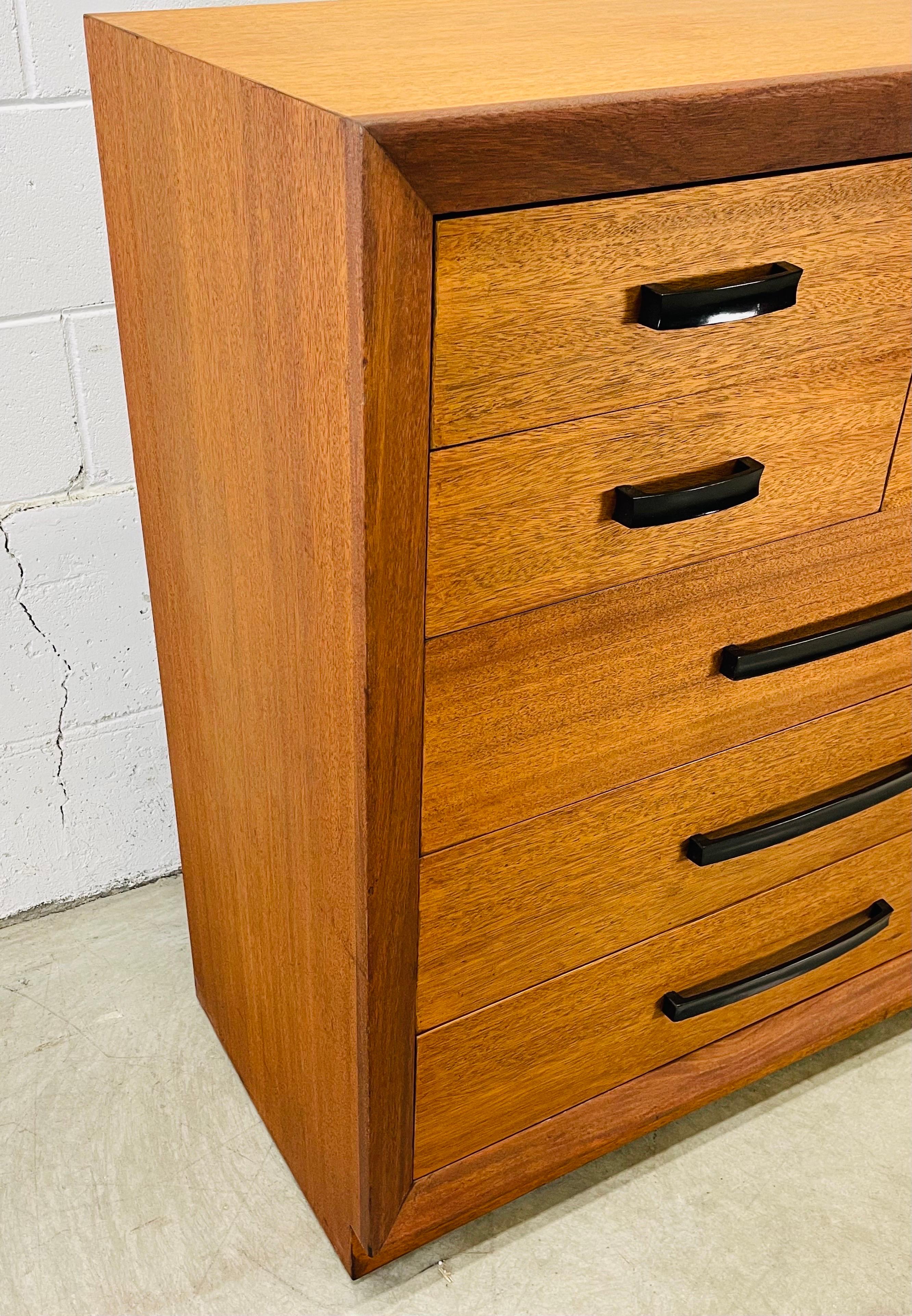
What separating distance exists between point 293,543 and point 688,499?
260 mm

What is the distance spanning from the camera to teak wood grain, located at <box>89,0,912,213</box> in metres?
0.60

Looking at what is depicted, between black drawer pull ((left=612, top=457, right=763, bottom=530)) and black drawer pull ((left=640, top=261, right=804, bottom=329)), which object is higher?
black drawer pull ((left=640, top=261, right=804, bottom=329))

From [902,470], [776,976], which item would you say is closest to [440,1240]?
[776,976]

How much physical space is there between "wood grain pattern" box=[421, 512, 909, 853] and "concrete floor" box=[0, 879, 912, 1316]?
0.48 meters

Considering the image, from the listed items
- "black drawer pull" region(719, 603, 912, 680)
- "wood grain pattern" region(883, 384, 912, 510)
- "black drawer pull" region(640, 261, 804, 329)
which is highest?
"black drawer pull" region(640, 261, 804, 329)

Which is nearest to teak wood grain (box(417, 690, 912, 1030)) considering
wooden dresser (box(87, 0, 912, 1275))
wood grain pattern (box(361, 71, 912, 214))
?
wooden dresser (box(87, 0, 912, 1275))

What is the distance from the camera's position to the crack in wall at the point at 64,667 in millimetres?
1240

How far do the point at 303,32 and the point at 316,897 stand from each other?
24.6 inches

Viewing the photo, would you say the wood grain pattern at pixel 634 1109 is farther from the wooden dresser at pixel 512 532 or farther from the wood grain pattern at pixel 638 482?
the wood grain pattern at pixel 638 482

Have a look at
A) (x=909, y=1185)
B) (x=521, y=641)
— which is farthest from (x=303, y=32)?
(x=909, y=1185)

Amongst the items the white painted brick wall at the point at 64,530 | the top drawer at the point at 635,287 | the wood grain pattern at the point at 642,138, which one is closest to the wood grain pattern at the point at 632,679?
the top drawer at the point at 635,287

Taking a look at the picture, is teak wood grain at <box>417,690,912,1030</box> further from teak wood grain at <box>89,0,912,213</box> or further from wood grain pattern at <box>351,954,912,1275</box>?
teak wood grain at <box>89,0,912,213</box>

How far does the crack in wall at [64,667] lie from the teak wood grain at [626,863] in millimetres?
656

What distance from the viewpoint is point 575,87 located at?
65 cm
